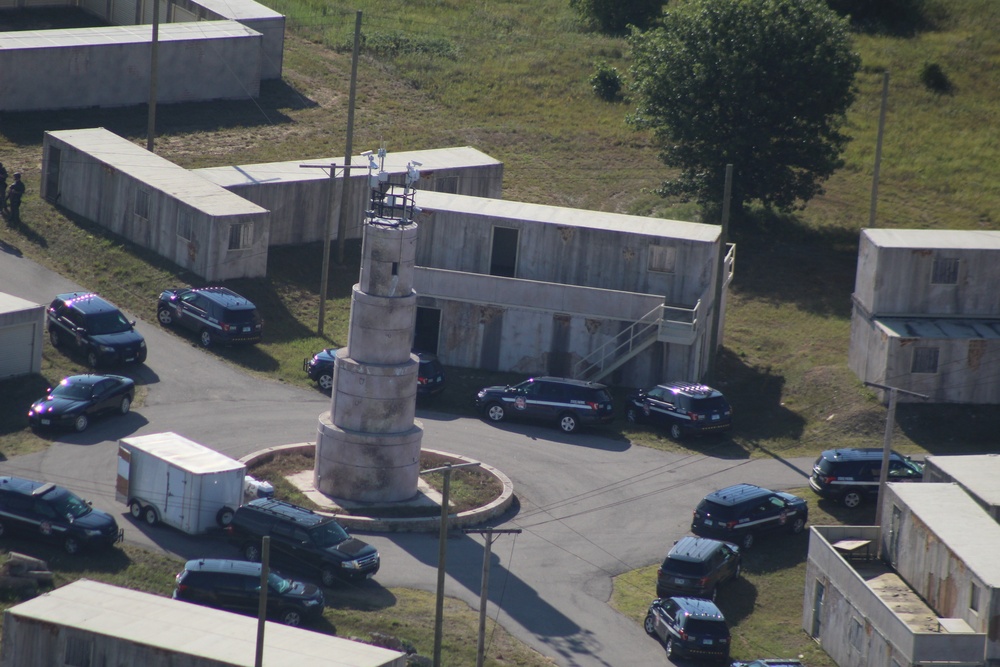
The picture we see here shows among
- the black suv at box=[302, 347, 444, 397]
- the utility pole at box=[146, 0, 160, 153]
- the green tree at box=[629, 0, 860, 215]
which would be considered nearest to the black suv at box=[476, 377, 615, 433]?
the black suv at box=[302, 347, 444, 397]

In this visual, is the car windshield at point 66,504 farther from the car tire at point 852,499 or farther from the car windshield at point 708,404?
the car tire at point 852,499

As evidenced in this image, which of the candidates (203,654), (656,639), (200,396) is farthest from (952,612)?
(200,396)

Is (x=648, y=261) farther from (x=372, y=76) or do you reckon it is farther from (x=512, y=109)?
(x=372, y=76)

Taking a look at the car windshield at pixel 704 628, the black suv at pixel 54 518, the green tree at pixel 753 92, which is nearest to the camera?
Answer: the car windshield at pixel 704 628

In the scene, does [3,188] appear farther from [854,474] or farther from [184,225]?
[854,474]

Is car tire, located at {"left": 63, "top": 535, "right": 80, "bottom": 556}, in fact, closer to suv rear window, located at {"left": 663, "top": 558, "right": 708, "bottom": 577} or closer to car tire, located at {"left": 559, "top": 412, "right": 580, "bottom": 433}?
suv rear window, located at {"left": 663, "top": 558, "right": 708, "bottom": 577}

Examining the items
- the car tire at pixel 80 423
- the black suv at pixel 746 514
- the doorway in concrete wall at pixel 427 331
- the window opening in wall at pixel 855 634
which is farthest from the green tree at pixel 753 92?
the window opening in wall at pixel 855 634
